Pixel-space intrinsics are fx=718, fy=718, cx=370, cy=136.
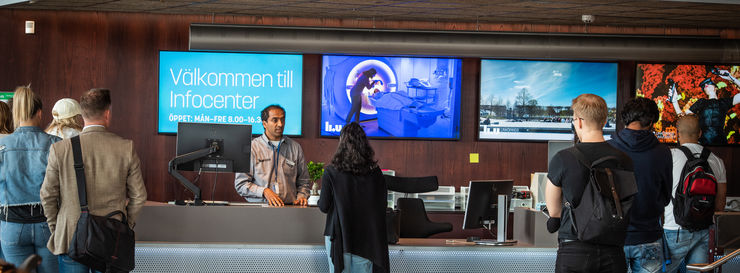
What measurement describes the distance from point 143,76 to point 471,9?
3.42 meters

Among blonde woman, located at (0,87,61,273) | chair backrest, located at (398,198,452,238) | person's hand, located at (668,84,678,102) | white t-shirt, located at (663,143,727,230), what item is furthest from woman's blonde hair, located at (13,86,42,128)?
person's hand, located at (668,84,678,102)

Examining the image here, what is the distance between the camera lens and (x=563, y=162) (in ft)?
9.93

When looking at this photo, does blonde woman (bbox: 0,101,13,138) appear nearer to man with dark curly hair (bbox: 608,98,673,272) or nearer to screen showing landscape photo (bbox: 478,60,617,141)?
man with dark curly hair (bbox: 608,98,673,272)

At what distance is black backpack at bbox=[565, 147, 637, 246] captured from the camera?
2951 mm

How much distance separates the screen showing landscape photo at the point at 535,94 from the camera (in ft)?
25.1

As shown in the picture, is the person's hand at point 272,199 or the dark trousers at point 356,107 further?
the dark trousers at point 356,107

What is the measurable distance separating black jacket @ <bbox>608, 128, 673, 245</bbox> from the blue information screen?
15.0 ft

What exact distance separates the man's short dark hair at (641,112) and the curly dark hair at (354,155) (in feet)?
4.27

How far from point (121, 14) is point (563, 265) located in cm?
579

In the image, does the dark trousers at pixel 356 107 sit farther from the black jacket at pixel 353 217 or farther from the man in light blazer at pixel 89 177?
the man in light blazer at pixel 89 177

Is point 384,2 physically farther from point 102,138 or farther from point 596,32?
point 102,138

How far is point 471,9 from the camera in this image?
6.82 metres

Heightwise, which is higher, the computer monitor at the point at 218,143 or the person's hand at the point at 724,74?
the person's hand at the point at 724,74

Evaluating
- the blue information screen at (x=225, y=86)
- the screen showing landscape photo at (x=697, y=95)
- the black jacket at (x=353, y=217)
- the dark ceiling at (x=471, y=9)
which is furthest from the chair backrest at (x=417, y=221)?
the screen showing landscape photo at (x=697, y=95)
